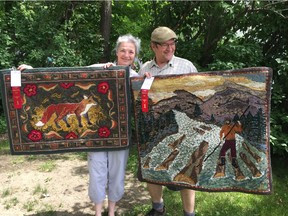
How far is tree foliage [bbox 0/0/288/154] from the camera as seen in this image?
15.8ft

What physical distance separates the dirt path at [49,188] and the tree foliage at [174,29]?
2067mm

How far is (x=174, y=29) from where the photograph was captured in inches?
238

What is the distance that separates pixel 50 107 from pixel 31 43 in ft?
16.5

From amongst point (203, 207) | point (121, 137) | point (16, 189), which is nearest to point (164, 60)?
point (121, 137)

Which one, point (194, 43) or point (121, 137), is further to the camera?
point (194, 43)

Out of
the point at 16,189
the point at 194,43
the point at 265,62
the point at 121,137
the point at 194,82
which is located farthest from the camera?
the point at 194,43

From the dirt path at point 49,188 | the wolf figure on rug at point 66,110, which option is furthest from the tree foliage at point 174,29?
the wolf figure on rug at point 66,110

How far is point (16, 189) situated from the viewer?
420 centimetres

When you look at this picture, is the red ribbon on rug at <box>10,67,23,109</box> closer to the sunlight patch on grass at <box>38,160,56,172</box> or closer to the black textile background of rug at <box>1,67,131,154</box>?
the black textile background of rug at <box>1,67,131,154</box>

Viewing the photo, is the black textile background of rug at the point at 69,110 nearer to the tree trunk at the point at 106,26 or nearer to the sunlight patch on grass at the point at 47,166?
the sunlight patch on grass at the point at 47,166

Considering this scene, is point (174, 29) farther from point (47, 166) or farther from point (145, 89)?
point (145, 89)

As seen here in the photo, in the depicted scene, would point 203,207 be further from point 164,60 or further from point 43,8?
point 43,8

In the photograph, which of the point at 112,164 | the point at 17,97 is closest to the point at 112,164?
the point at 112,164

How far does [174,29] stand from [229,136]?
3.67 m
